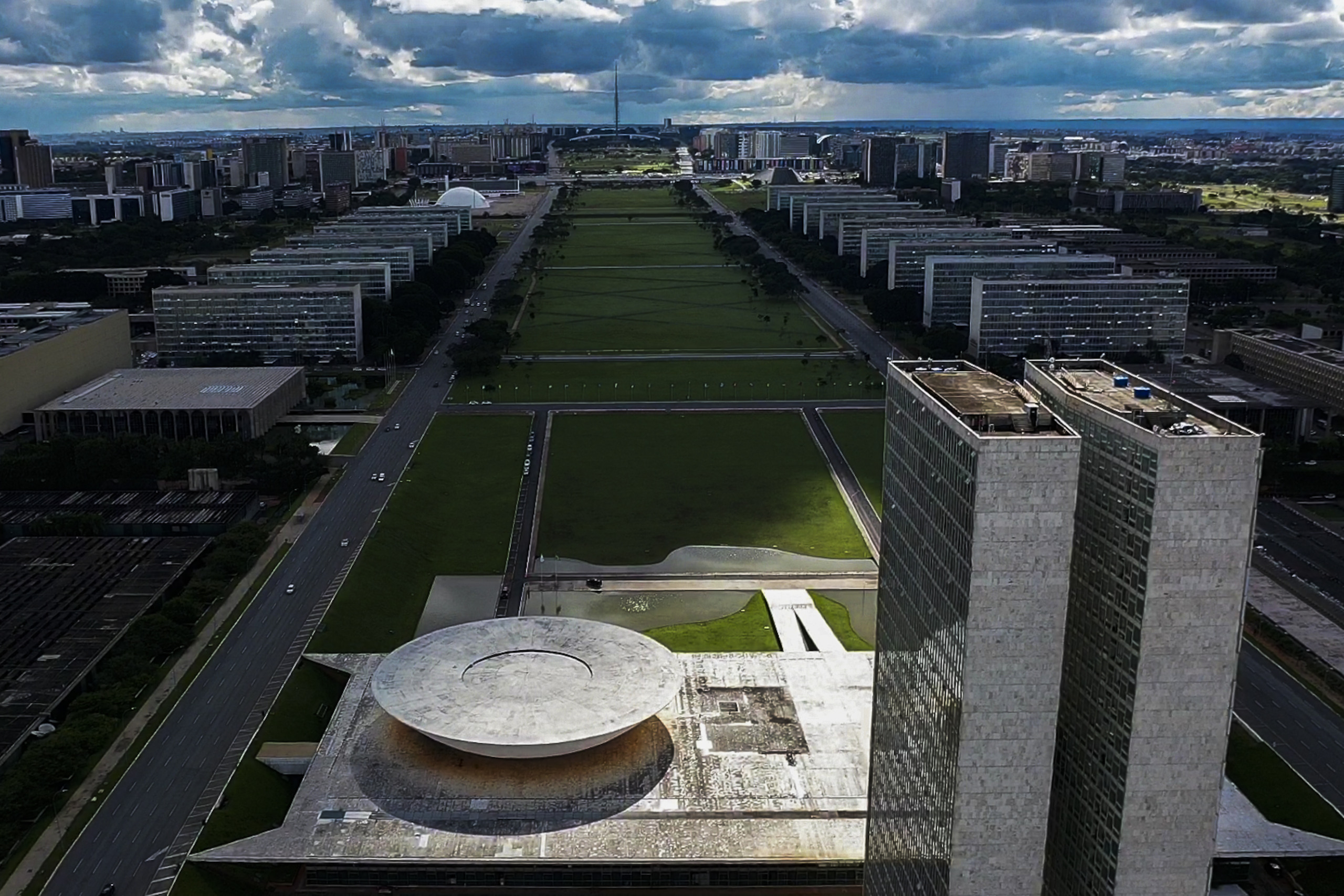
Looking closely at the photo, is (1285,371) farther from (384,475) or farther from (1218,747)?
(1218,747)

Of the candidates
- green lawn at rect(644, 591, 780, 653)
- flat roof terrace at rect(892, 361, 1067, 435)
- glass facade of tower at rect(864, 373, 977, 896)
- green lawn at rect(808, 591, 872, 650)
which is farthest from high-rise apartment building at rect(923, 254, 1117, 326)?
glass facade of tower at rect(864, 373, 977, 896)

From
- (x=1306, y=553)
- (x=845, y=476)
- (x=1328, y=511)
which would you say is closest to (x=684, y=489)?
(x=845, y=476)

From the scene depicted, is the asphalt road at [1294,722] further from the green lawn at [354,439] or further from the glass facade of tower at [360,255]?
the glass facade of tower at [360,255]

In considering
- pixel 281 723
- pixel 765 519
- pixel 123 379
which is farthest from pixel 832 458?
pixel 123 379

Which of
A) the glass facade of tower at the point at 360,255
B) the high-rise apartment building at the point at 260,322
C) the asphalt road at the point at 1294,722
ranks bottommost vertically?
the asphalt road at the point at 1294,722

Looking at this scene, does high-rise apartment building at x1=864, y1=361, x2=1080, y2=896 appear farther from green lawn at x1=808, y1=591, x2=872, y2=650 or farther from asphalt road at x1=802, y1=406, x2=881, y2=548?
asphalt road at x1=802, y1=406, x2=881, y2=548

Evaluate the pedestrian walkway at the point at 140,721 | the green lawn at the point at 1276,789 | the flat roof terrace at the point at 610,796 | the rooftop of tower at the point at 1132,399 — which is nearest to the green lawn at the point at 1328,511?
the green lawn at the point at 1276,789
